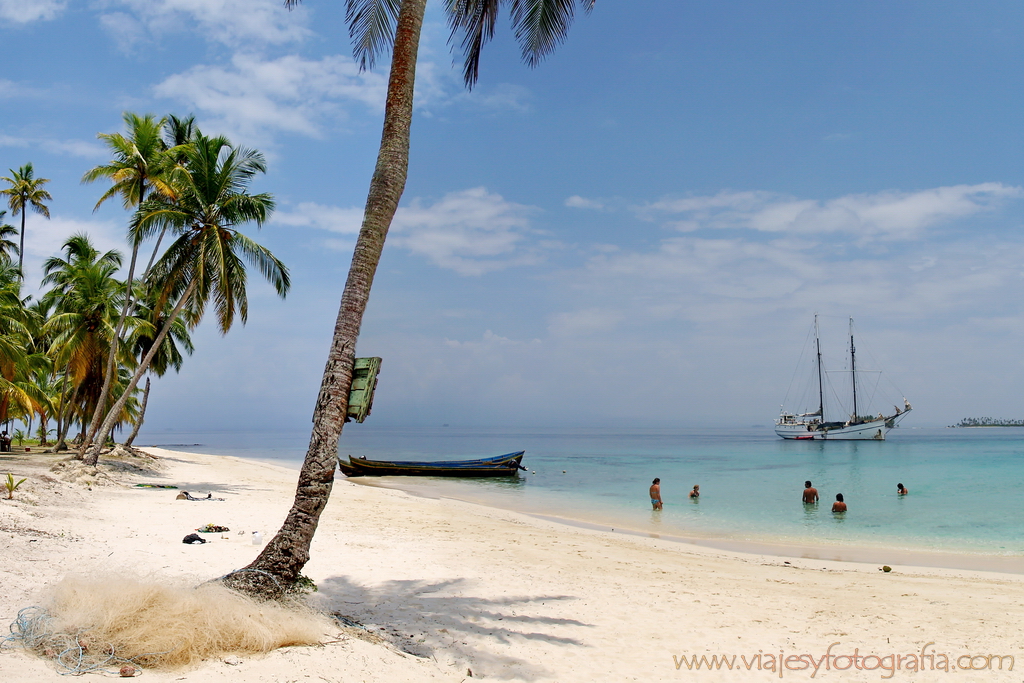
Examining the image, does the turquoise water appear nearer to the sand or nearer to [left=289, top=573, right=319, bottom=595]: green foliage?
the sand

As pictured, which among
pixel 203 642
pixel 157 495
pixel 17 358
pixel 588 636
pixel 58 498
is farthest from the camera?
pixel 17 358

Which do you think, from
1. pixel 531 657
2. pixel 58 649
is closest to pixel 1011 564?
pixel 531 657

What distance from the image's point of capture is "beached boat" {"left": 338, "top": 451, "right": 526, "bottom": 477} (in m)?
33.7

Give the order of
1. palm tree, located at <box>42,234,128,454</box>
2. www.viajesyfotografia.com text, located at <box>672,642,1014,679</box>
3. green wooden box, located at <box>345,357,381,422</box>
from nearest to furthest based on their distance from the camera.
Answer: www.viajesyfotografia.com text, located at <box>672,642,1014,679</box>, green wooden box, located at <box>345,357,381,422</box>, palm tree, located at <box>42,234,128,454</box>

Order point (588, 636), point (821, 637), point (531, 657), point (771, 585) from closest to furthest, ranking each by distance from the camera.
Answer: point (531, 657), point (588, 636), point (821, 637), point (771, 585)

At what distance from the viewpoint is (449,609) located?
23.3 ft

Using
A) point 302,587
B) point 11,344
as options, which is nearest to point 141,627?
point 302,587

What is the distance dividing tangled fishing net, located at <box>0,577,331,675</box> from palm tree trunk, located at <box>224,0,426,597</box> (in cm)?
71

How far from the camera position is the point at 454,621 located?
664 cm

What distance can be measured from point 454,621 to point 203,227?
1797 cm

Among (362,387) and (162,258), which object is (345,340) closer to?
(362,387)

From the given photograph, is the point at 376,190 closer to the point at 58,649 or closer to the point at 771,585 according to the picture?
the point at 58,649

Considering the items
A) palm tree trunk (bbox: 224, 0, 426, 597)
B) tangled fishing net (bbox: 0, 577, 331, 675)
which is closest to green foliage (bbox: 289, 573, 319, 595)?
palm tree trunk (bbox: 224, 0, 426, 597)

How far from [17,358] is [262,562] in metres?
19.5
